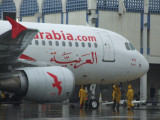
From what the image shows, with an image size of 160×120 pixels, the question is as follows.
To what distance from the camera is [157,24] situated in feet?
148

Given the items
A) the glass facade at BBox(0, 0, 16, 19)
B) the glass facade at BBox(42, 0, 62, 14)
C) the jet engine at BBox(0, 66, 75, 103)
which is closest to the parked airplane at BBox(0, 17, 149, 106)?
the jet engine at BBox(0, 66, 75, 103)

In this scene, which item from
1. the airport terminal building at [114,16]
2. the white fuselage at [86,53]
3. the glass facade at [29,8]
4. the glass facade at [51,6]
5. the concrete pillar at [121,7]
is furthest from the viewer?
the glass facade at [29,8]

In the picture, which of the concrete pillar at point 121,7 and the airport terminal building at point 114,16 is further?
the concrete pillar at point 121,7

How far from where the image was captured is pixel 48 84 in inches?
771

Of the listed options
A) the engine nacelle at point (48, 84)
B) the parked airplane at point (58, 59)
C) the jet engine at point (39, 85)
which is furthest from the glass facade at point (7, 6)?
the jet engine at point (39, 85)

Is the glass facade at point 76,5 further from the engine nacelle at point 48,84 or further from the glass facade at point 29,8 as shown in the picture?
the engine nacelle at point 48,84

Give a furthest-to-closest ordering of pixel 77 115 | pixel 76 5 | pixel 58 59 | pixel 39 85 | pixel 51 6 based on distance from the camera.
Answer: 1. pixel 51 6
2. pixel 76 5
3. pixel 58 59
4. pixel 77 115
5. pixel 39 85

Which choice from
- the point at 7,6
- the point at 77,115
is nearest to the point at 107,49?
the point at 77,115

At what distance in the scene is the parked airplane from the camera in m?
19.4

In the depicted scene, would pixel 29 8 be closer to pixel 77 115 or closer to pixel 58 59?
pixel 58 59

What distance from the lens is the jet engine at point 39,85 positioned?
760 inches

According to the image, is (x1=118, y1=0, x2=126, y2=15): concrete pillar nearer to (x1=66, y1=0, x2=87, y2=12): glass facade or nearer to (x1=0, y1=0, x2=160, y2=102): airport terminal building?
(x1=0, y1=0, x2=160, y2=102): airport terminal building

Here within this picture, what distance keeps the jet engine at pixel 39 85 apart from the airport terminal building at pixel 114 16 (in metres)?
21.4

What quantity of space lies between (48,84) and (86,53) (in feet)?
19.5
